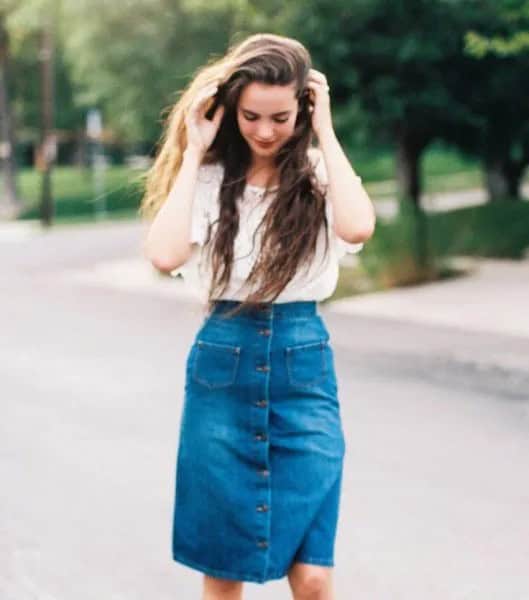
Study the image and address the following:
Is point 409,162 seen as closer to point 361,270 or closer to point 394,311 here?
point 361,270

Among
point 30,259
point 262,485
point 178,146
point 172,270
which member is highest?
point 178,146

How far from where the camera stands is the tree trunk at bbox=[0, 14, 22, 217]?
1485 inches

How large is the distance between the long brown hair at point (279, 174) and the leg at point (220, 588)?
0.69m

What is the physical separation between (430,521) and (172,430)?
7.00 ft

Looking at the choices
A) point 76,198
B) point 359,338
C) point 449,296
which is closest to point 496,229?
point 449,296

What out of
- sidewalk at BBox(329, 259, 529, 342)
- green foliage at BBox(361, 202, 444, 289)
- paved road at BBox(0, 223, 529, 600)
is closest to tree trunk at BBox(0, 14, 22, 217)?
green foliage at BBox(361, 202, 444, 289)

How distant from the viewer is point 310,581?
280 cm

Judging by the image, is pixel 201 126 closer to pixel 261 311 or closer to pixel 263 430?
pixel 261 311

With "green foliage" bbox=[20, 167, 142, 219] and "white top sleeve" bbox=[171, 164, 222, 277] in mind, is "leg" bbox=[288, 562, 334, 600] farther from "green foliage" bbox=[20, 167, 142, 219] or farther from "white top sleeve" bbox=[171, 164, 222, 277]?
"green foliage" bbox=[20, 167, 142, 219]

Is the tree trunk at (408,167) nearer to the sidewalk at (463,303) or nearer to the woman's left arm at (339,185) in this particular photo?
the sidewalk at (463,303)

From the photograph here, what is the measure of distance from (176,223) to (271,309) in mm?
316

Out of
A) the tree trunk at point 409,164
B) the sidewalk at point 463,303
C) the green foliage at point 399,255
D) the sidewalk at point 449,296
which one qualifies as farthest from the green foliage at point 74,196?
the sidewalk at point 463,303

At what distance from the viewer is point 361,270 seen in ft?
45.5

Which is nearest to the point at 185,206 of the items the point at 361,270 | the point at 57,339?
the point at 57,339
